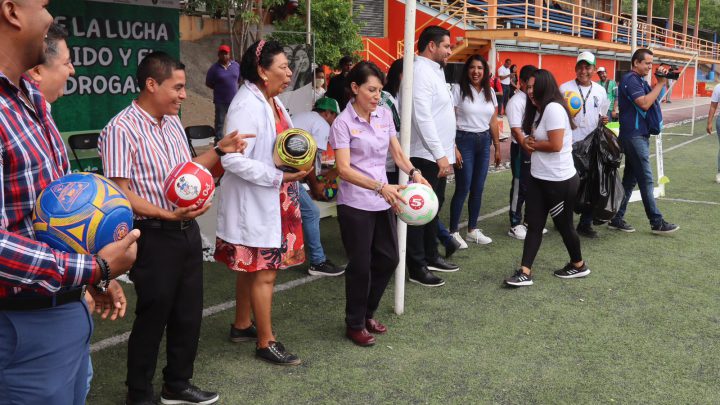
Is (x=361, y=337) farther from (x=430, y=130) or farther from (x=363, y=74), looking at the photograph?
(x=430, y=130)

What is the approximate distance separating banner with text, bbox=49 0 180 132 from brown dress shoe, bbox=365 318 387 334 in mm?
4071

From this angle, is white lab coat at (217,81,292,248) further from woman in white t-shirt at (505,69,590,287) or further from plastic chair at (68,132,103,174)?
plastic chair at (68,132,103,174)

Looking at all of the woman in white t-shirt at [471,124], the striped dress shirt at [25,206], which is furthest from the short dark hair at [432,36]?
the striped dress shirt at [25,206]

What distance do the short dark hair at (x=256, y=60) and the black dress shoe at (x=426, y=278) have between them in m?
2.40

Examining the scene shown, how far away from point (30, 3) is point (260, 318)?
2489mm

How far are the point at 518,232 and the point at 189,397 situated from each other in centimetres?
457

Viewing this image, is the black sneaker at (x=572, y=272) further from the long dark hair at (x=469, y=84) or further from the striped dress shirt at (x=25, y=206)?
the striped dress shirt at (x=25, y=206)

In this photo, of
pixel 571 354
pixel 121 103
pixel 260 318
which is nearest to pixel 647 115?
pixel 571 354

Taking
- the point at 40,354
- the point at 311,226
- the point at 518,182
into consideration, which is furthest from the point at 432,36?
the point at 40,354

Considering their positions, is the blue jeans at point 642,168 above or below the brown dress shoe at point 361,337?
above

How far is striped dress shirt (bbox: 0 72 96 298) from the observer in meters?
1.75

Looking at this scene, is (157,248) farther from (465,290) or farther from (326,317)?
(465,290)

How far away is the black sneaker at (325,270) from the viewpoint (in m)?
5.87

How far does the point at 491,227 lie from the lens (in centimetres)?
770
